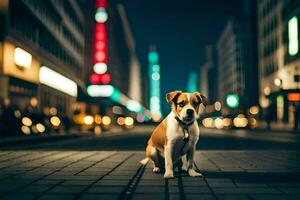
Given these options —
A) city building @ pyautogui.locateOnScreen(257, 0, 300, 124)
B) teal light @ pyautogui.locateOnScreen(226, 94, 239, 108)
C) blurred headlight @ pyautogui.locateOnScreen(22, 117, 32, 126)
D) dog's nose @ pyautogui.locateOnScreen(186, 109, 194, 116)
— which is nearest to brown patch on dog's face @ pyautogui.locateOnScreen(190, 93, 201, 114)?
dog's nose @ pyautogui.locateOnScreen(186, 109, 194, 116)

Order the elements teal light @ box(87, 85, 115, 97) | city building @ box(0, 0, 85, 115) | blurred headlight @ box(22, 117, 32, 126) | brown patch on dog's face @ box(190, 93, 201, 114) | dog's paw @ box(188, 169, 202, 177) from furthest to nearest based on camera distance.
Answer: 1. teal light @ box(87, 85, 115, 97)
2. city building @ box(0, 0, 85, 115)
3. blurred headlight @ box(22, 117, 32, 126)
4. dog's paw @ box(188, 169, 202, 177)
5. brown patch on dog's face @ box(190, 93, 201, 114)

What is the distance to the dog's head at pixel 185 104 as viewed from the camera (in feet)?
21.0

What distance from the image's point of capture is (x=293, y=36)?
56.3m

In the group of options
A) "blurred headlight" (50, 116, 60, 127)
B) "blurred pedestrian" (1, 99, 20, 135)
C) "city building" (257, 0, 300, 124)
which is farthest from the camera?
"city building" (257, 0, 300, 124)

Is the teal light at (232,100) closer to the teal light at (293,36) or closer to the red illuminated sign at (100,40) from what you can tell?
the teal light at (293,36)

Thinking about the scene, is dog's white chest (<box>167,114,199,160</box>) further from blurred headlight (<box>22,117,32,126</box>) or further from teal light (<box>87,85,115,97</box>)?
teal light (<box>87,85,115,97</box>)

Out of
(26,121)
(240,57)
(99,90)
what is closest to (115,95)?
(99,90)

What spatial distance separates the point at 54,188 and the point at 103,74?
84742mm

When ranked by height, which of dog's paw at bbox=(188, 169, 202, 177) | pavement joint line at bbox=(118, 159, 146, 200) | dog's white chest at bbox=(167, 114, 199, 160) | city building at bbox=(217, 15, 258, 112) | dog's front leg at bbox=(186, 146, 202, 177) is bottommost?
pavement joint line at bbox=(118, 159, 146, 200)

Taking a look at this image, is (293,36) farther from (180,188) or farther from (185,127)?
(180,188)

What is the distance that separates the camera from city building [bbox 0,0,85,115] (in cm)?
3231

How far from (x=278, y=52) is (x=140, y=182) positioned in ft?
206

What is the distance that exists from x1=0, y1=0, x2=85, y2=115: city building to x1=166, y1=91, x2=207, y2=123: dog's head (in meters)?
25.0

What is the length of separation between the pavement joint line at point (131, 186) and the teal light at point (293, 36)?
166 feet
